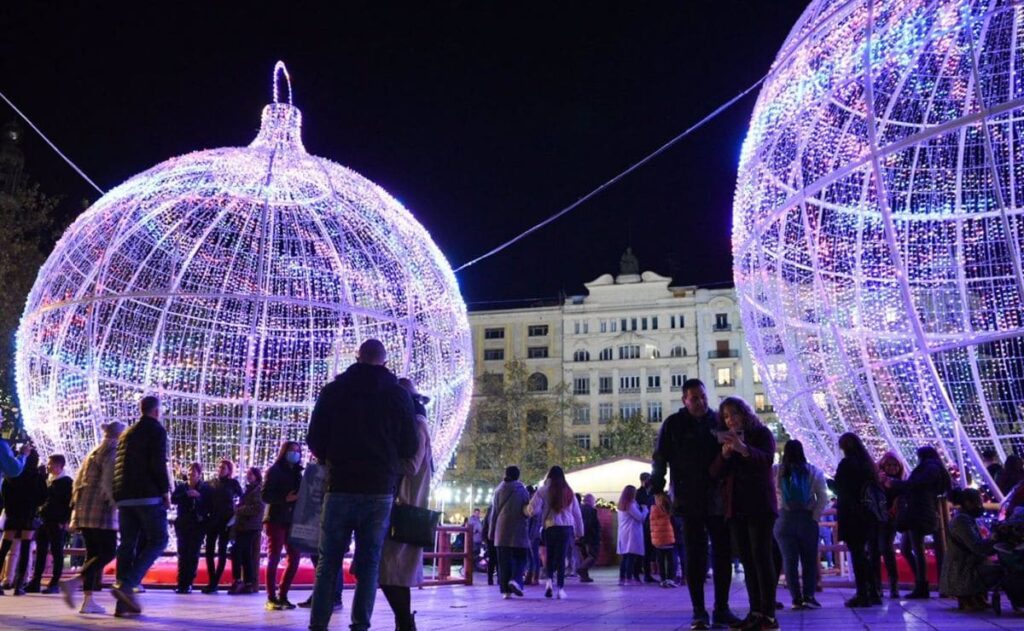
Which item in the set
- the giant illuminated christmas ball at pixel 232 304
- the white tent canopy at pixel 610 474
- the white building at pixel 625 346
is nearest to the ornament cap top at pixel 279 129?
the giant illuminated christmas ball at pixel 232 304

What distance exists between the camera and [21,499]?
965 centimetres

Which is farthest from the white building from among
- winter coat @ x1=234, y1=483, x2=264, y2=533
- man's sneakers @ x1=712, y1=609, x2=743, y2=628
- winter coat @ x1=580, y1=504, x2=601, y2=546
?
man's sneakers @ x1=712, y1=609, x2=743, y2=628

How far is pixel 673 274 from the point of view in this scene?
208 ft

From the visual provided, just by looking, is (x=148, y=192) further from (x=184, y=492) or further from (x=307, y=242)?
(x=184, y=492)

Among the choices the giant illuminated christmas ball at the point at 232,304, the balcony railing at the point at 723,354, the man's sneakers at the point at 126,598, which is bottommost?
the man's sneakers at the point at 126,598

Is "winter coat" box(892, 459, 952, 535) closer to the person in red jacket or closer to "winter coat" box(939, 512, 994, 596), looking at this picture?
"winter coat" box(939, 512, 994, 596)

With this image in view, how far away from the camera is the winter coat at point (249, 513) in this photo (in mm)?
9859

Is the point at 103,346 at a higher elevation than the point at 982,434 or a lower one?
higher

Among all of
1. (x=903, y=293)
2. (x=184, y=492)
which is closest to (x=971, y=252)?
(x=903, y=293)

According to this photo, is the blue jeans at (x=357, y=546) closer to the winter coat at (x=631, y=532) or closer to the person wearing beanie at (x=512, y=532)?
the person wearing beanie at (x=512, y=532)

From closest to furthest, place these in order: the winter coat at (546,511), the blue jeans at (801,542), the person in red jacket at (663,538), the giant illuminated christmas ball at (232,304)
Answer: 1. the blue jeans at (801,542)
2. the winter coat at (546,511)
3. the giant illuminated christmas ball at (232,304)
4. the person in red jacket at (663,538)

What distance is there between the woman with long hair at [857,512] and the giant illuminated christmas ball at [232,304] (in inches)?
207

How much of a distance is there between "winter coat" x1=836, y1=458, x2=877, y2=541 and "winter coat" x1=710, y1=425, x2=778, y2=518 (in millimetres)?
2898

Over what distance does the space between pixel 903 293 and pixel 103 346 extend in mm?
9228
